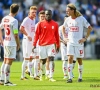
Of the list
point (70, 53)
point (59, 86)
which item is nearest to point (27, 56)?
point (70, 53)

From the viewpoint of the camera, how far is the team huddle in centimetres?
1692

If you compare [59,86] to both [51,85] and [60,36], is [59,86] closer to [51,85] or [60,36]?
[51,85]

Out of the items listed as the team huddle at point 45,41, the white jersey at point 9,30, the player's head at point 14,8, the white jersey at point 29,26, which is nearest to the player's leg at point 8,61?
the team huddle at point 45,41

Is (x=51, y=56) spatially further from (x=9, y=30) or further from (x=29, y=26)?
(x=9, y=30)

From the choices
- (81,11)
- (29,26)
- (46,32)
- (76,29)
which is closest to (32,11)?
(29,26)

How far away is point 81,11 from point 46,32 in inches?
849

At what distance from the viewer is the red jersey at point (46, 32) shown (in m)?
18.9

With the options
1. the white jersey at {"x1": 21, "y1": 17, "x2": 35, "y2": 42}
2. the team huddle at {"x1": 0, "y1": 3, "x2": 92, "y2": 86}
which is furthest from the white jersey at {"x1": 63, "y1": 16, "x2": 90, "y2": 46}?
the white jersey at {"x1": 21, "y1": 17, "x2": 35, "y2": 42}

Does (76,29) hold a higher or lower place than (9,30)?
higher

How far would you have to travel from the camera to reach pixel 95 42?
38625mm

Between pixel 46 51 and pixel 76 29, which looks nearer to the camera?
pixel 76 29

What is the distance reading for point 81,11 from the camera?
40.2m

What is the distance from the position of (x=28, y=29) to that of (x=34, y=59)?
4.78 ft

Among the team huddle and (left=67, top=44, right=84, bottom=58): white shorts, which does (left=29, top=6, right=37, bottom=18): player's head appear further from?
(left=67, top=44, right=84, bottom=58): white shorts
